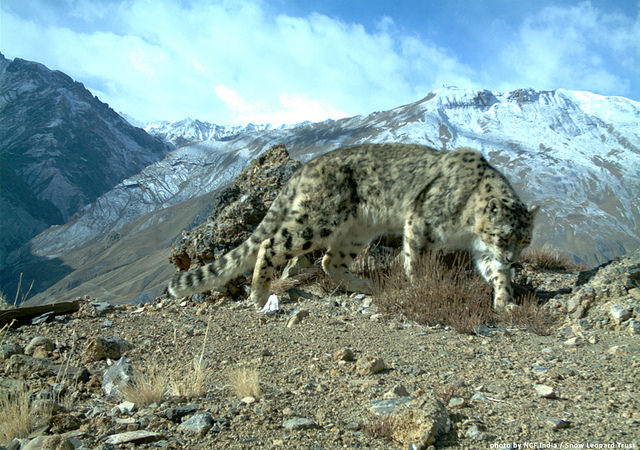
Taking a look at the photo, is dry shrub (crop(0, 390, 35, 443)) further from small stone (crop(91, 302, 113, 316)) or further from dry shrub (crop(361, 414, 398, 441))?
small stone (crop(91, 302, 113, 316))

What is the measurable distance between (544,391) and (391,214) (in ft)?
12.1

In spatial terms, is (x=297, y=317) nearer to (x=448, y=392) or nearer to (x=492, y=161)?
(x=448, y=392)

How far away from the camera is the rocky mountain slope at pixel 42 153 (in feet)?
528

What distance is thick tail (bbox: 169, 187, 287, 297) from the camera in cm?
560

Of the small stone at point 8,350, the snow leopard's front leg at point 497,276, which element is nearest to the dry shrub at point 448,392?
the snow leopard's front leg at point 497,276

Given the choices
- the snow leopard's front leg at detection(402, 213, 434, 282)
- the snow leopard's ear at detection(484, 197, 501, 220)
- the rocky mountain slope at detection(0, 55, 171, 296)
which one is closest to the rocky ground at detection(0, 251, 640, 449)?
the snow leopard's front leg at detection(402, 213, 434, 282)

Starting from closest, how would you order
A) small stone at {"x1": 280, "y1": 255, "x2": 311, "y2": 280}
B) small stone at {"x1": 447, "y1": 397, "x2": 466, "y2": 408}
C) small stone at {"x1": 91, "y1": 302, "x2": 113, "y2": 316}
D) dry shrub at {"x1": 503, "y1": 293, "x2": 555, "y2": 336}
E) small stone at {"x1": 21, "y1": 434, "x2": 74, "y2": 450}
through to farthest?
small stone at {"x1": 21, "y1": 434, "x2": 74, "y2": 450} < small stone at {"x1": 447, "y1": 397, "x2": 466, "y2": 408} < dry shrub at {"x1": 503, "y1": 293, "x2": 555, "y2": 336} < small stone at {"x1": 91, "y1": 302, "x2": 113, "y2": 316} < small stone at {"x1": 280, "y1": 255, "x2": 311, "y2": 280}

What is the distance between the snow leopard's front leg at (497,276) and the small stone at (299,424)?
12.0ft

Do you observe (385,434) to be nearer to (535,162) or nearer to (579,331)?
(579,331)

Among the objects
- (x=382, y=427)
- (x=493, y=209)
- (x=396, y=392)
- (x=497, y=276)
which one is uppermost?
(x=493, y=209)

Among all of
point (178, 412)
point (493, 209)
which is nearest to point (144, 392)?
point (178, 412)

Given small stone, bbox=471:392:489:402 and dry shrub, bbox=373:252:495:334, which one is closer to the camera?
small stone, bbox=471:392:489:402

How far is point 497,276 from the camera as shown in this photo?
599cm

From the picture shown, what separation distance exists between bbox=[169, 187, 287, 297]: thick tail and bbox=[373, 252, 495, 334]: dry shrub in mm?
1616
